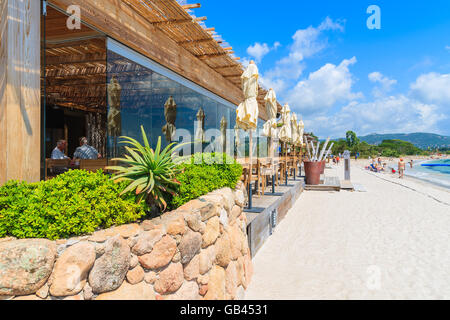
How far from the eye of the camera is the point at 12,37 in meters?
3.00

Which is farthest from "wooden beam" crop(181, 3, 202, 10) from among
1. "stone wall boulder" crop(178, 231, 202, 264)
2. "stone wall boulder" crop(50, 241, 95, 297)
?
"stone wall boulder" crop(50, 241, 95, 297)

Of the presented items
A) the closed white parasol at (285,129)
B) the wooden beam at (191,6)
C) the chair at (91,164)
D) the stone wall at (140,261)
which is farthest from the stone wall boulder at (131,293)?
the closed white parasol at (285,129)

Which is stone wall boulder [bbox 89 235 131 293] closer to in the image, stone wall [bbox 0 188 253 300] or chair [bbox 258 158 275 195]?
stone wall [bbox 0 188 253 300]

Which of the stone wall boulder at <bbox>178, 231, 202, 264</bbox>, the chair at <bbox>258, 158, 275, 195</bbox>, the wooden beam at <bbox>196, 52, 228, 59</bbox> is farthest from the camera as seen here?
the chair at <bbox>258, 158, 275, 195</bbox>

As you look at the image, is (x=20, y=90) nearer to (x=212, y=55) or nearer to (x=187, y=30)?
(x=187, y=30)

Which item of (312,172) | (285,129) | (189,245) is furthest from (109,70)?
(312,172)

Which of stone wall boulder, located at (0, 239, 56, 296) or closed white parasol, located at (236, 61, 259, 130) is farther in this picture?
closed white parasol, located at (236, 61, 259, 130)

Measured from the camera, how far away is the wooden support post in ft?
9.68

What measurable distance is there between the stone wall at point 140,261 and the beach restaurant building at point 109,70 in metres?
1.78

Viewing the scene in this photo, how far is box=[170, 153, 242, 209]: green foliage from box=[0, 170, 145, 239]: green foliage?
0.61 metres

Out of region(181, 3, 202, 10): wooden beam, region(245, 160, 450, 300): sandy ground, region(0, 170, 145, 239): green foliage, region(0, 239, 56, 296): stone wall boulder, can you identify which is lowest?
region(245, 160, 450, 300): sandy ground

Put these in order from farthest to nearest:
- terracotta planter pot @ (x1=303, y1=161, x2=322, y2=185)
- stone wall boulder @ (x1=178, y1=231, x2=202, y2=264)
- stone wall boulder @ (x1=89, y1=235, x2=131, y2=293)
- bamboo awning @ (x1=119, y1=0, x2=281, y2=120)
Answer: terracotta planter pot @ (x1=303, y1=161, x2=322, y2=185)
bamboo awning @ (x1=119, y1=0, x2=281, y2=120)
stone wall boulder @ (x1=178, y1=231, x2=202, y2=264)
stone wall boulder @ (x1=89, y1=235, x2=131, y2=293)
